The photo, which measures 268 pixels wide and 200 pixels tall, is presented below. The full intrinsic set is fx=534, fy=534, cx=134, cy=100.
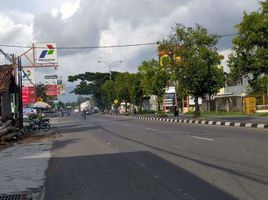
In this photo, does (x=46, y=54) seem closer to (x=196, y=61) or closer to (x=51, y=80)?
(x=196, y=61)

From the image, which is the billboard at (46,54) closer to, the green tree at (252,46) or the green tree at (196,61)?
the green tree at (196,61)

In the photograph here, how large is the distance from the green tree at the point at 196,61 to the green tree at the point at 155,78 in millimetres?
20148

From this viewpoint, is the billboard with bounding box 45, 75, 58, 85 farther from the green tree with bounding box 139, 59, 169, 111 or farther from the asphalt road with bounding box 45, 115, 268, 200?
the asphalt road with bounding box 45, 115, 268, 200

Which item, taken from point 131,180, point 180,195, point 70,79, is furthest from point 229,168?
point 70,79

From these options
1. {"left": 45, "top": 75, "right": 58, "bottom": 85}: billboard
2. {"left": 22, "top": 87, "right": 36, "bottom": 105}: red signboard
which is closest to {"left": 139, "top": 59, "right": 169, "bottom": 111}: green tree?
{"left": 22, "top": 87, "right": 36, "bottom": 105}: red signboard

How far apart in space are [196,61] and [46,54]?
2463 cm

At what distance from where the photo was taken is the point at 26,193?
10008 millimetres

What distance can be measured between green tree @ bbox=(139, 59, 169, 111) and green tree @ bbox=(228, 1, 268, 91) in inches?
1180

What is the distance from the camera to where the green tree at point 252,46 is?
33.2 metres

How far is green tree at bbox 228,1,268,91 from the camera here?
33219 mm

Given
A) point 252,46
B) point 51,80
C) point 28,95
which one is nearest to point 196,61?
point 252,46

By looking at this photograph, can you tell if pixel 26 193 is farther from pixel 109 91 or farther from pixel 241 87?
pixel 109 91

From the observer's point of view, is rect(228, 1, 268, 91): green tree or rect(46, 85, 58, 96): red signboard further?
rect(46, 85, 58, 96): red signboard

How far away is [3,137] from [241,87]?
Answer: 59311mm
